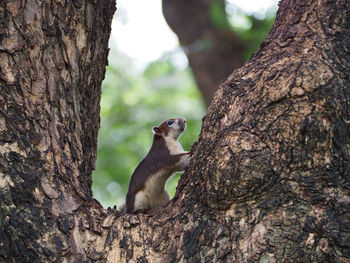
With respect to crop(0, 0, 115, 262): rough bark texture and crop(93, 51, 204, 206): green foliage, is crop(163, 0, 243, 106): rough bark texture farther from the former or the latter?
crop(0, 0, 115, 262): rough bark texture

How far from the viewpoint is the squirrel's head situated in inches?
231

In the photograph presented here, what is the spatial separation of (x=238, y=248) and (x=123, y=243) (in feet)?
2.51

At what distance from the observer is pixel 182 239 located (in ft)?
10.3

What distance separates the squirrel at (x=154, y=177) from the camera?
5.04m

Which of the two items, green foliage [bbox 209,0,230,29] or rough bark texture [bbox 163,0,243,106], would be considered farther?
rough bark texture [bbox 163,0,243,106]

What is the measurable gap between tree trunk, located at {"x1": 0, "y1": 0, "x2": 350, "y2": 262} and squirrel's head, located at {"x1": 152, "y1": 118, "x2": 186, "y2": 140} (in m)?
2.12

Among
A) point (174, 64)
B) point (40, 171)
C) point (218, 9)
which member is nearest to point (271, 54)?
point (40, 171)

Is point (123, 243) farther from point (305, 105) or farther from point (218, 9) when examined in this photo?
point (218, 9)

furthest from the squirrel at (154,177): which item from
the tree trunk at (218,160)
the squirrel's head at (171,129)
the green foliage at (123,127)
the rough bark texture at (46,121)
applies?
the green foliage at (123,127)

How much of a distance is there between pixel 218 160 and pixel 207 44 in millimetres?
5085

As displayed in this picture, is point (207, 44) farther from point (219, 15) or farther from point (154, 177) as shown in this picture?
point (154, 177)

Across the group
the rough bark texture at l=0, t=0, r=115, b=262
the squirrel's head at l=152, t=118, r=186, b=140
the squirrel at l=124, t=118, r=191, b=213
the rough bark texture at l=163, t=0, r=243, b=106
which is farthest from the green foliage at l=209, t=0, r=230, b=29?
the rough bark texture at l=0, t=0, r=115, b=262

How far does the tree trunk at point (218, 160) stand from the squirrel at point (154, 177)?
1.30m

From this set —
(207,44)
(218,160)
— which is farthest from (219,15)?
(218,160)
